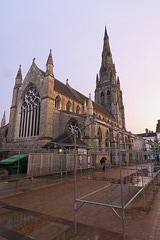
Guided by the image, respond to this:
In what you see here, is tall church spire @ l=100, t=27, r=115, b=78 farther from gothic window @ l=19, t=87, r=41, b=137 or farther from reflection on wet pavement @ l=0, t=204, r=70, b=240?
reflection on wet pavement @ l=0, t=204, r=70, b=240

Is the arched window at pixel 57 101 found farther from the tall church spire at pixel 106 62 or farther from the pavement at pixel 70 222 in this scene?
the tall church spire at pixel 106 62

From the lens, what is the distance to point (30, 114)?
23656 millimetres

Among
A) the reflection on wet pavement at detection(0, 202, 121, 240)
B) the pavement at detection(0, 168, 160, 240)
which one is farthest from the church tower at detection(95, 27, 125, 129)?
the reflection on wet pavement at detection(0, 202, 121, 240)

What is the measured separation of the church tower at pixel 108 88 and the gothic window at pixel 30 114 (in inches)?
1234

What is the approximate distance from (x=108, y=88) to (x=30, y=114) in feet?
117

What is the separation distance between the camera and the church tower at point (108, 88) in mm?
49000

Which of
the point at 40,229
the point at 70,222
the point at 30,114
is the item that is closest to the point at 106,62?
the point at 30,114

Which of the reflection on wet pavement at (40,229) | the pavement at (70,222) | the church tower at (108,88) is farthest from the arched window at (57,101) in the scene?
the church tower at (108,88)

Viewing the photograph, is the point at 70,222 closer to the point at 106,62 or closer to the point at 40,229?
the point at 40,229

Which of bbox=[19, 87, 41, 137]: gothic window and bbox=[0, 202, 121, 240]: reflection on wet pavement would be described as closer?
bbox=[0, 202, 121, 240]: reflection on wet pavement

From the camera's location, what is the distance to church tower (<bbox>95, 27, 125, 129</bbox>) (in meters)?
49.0

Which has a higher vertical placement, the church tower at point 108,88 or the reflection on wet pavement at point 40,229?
the church tower at point 108,88

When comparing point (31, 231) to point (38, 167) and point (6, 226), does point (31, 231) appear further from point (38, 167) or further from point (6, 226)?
point (38, 167)

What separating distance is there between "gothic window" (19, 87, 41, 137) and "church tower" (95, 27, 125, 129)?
103 feet
